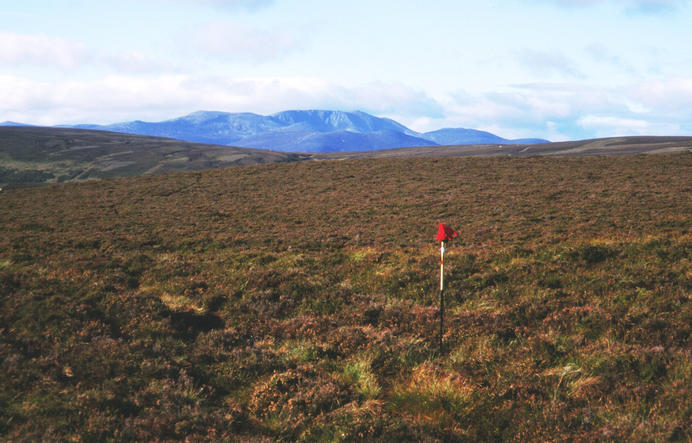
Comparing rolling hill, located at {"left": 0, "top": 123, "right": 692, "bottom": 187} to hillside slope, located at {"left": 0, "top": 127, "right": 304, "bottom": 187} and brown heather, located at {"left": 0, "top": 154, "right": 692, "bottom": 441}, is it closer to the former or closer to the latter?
hillside slope, located at {"left": 0, "top": 127, "right": 304, "bottom": 187}

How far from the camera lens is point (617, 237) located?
14.2m

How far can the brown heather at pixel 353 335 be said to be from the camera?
199 inches

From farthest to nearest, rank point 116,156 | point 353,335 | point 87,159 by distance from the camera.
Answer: point 116,156, point 87,159, point 353,335

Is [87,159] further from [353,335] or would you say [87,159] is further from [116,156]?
[353,335]

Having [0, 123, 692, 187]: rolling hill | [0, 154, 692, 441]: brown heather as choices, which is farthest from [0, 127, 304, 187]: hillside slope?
[0, 154, 692, 441]: brown heather

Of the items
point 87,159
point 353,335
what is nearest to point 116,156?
point 87,159

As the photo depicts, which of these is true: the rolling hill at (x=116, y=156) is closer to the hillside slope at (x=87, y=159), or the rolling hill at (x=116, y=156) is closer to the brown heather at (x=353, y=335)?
the hillside slope at (x=87, y=159)

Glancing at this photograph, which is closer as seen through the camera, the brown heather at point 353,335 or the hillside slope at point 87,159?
the brown heather at point 353,335

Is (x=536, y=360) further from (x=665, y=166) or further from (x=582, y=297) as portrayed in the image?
(x=665, y=166)

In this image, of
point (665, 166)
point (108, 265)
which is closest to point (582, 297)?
point (108, 265)

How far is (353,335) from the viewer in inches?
305

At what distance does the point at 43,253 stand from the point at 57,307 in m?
8.41

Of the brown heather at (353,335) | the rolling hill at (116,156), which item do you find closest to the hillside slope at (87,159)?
the rolling hill at (116,156)

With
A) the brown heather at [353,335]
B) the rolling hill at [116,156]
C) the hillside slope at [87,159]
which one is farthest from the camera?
the hillside slope at [87,159]
